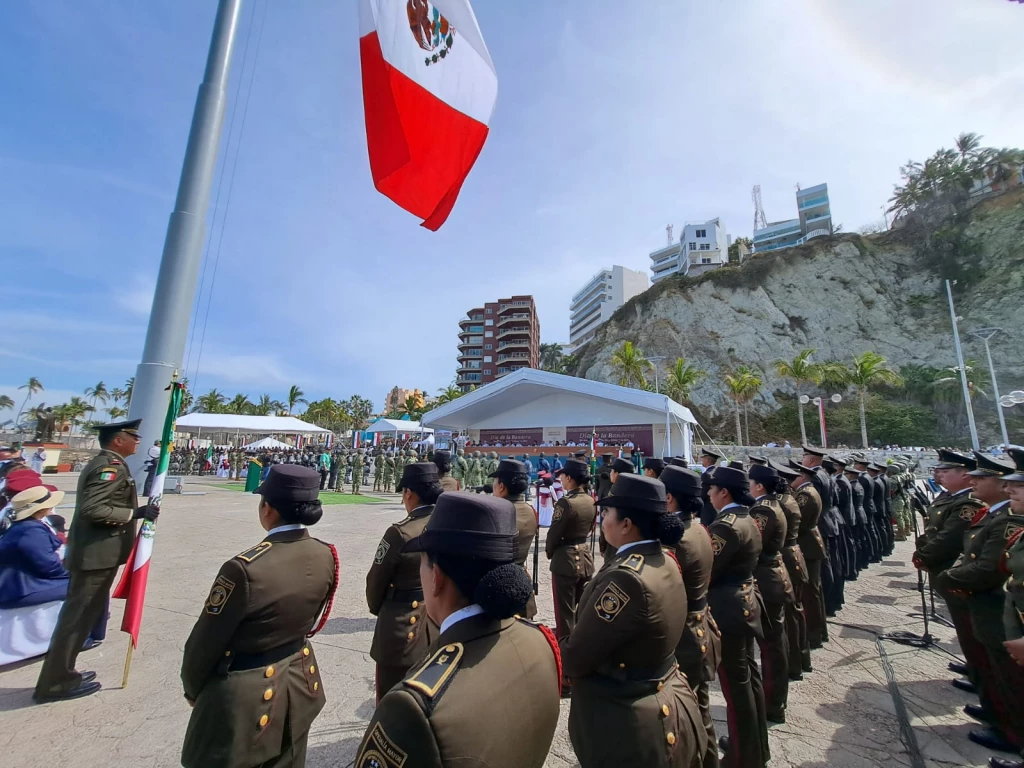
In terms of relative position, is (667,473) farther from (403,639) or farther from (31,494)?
Answer: (31,494)

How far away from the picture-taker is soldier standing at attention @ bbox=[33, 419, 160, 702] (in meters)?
3.70

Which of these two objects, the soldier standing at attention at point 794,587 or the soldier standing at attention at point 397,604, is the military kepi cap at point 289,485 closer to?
the soldier standing at attention at point 397,604

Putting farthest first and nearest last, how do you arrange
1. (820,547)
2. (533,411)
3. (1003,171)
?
(1003,171) → (533,411) → (820,547)

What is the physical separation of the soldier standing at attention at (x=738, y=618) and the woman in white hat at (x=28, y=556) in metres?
5.59

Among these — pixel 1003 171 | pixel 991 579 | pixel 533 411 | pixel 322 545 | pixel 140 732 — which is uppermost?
pixel 1003 171

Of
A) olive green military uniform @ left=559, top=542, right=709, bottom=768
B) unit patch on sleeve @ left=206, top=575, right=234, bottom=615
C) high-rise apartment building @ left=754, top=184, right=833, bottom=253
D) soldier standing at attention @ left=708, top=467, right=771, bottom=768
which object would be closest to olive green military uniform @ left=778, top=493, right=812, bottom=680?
soldier standing at attention @ left=708, top=467, right=771, bottom=768

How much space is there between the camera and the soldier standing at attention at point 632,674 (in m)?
1.94

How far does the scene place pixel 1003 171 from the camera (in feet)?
160

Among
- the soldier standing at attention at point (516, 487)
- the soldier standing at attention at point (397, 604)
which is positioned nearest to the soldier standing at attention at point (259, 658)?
the soldier standing at attention at point (397, 604)

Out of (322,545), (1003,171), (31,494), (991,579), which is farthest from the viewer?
(1003,171)

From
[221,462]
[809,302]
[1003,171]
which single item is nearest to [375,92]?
[221,462]

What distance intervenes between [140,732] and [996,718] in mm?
6313

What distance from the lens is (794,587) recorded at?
187 inches

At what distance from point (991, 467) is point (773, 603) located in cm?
220
